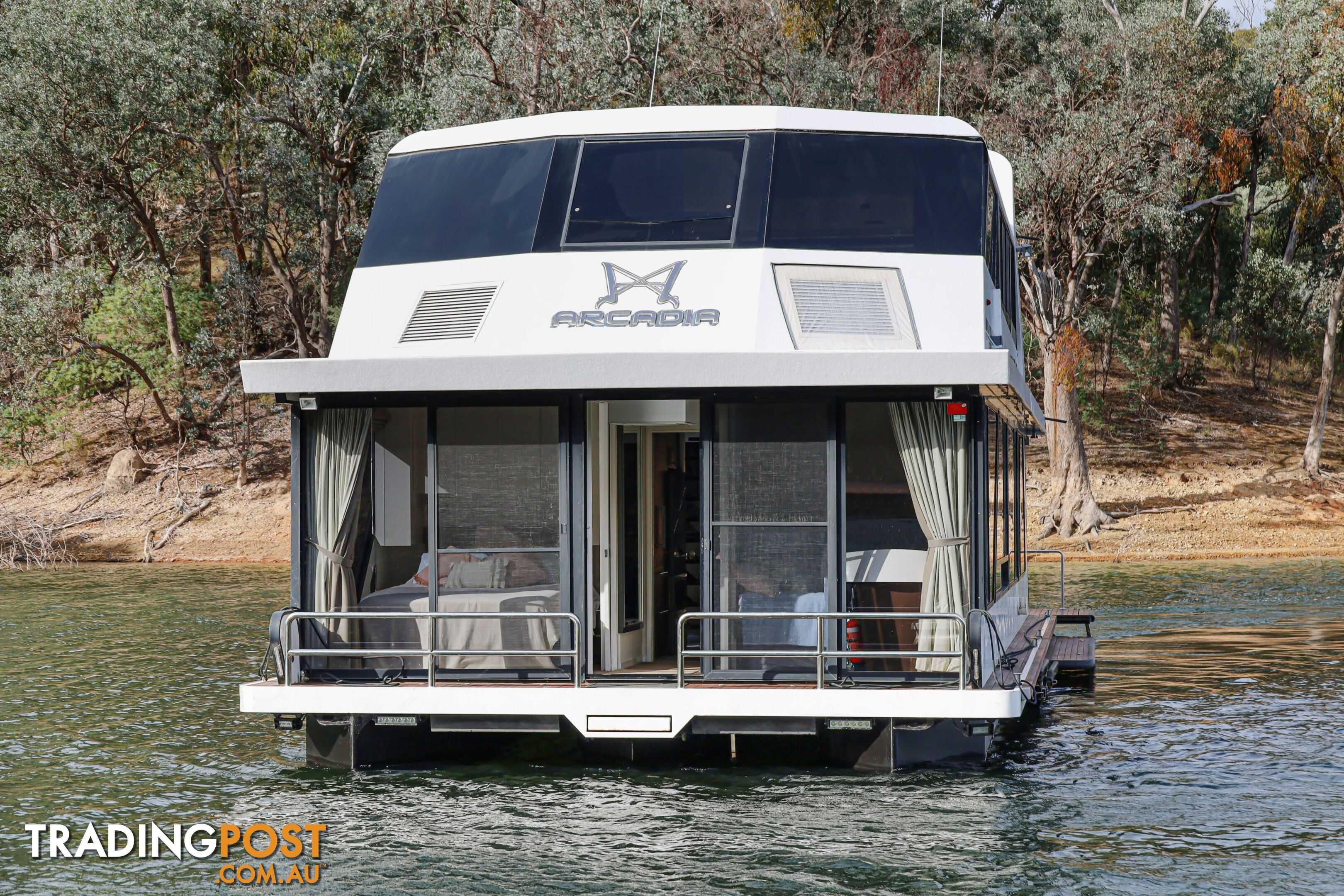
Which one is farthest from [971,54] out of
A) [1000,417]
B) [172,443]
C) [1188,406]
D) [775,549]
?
[775,549]

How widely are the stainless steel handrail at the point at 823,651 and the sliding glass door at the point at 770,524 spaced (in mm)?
81

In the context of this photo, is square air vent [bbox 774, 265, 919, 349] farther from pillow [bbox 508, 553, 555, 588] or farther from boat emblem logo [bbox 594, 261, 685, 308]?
pillow [bbox 508, 553, 555, 588]

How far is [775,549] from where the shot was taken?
32.3 ft

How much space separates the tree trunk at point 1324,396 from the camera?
111 ft

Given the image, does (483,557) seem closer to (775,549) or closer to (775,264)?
(775,549)

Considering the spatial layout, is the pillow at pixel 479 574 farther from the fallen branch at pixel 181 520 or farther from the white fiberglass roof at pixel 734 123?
the fallen branch at pixel 181 520

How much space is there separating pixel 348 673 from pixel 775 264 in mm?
4448

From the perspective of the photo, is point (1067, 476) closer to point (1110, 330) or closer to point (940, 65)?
point (1110, 330)

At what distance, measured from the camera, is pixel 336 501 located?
1015cm

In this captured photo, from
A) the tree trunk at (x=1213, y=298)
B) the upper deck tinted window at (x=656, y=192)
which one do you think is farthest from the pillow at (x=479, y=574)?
the tree trunk at (x=1213, y=298)

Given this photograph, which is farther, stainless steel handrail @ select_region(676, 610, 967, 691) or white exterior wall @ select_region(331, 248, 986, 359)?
white exterior wall @ select_region(331, 248, 986, 359)

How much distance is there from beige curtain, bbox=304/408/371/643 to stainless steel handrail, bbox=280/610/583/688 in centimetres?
14

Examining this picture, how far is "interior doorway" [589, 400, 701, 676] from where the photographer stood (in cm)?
1052

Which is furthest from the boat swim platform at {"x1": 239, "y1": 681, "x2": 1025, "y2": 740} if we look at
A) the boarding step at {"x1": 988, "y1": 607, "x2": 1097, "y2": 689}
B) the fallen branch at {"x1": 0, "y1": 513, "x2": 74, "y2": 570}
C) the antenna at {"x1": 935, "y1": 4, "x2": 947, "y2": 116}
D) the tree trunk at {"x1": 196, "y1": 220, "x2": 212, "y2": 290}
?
the tree trunk at {"x1": 196, "y1": 220, "x2": 212, "y2": 290}
